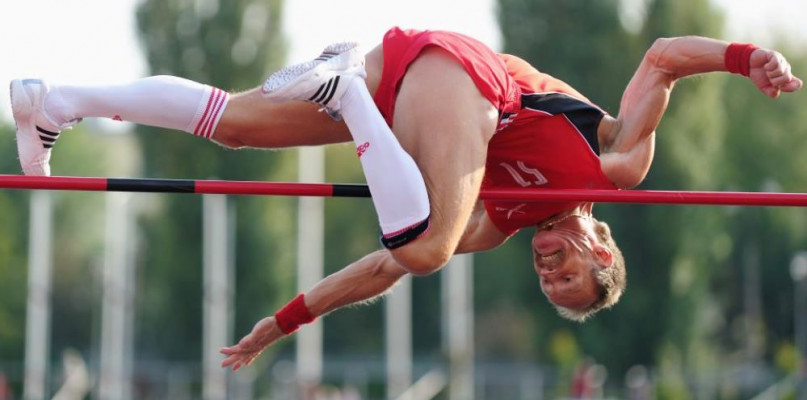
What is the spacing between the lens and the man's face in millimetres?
6449

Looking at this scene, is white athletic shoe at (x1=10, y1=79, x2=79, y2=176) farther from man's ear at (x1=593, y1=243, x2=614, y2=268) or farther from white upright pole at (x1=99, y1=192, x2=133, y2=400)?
white upright pole at (x1=99, y1=192, x2=133, y2=400)

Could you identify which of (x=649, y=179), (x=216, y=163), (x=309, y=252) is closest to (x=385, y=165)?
(x=309, y=252)

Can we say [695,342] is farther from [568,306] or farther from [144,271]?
[568,306]

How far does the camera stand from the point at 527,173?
6.32m

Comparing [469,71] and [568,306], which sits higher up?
[469,71]

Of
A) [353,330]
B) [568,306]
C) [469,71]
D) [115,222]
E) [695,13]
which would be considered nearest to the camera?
[469,71]

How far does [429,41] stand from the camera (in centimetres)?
589

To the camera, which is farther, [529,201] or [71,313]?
[71,313]

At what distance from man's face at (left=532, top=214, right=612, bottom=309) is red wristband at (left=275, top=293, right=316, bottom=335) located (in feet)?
3.56

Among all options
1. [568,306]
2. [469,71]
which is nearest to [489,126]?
[469,71]

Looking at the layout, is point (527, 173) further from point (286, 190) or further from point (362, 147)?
point (286, 190)

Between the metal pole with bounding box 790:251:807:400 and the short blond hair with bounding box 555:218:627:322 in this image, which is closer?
the short blond hair with bounding box 555:218:627:322

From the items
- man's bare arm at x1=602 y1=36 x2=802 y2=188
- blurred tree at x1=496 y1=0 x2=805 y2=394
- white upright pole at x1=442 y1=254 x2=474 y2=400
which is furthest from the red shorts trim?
blurred tree at x1=496 y1=0 x2=805 y2=394

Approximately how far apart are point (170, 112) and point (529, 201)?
153 cm
